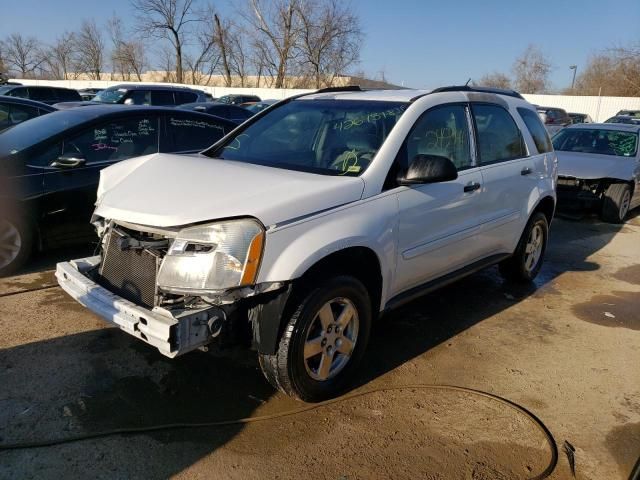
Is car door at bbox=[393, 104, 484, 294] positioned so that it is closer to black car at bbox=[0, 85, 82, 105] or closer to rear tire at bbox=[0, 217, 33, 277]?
rear tire at bbox=[0, 217, 33, 277]

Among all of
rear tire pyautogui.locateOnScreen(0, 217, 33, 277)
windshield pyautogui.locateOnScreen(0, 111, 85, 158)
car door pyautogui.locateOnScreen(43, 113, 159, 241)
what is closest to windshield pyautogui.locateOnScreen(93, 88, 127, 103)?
windshield pyautogui.locateOnScreen(0, 111, 85, 158)

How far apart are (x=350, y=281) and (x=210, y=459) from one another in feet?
3.98

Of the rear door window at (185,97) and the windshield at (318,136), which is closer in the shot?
the windshield at (318,136)

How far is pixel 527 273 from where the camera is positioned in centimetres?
560

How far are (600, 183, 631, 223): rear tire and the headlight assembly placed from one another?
25.8 ft

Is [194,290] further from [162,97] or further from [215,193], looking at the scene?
[162,97]

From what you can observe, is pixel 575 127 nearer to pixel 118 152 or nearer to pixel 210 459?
pixel 118 152

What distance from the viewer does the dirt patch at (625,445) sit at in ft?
9.55

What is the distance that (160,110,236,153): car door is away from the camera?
6055mm

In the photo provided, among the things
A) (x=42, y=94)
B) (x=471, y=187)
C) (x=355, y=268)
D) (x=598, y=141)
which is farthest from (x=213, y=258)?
(x=42, y=94)

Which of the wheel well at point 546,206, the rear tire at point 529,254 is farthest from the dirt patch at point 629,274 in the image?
the wheel well at point 546,206

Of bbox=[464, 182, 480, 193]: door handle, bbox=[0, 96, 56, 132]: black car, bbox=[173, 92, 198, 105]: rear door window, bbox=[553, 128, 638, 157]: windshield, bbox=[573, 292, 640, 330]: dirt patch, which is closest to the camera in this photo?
bbox=[464, 182, 480, 193]: door handle

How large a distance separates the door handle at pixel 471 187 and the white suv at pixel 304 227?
0.05 feet

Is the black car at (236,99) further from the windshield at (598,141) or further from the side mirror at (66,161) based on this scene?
the side mirror at (66,161)
